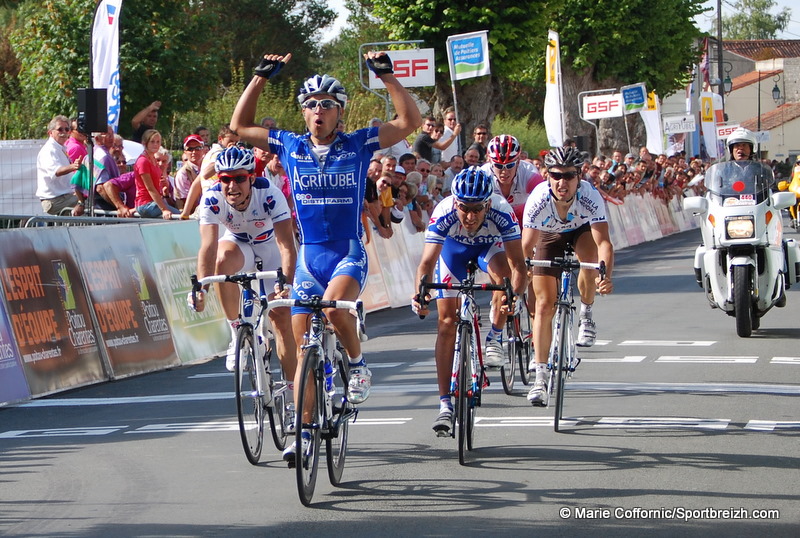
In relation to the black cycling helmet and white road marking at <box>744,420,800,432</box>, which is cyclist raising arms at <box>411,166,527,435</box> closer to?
the black cycling helmet

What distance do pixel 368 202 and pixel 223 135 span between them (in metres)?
2.24

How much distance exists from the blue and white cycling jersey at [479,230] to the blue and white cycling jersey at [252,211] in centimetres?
102

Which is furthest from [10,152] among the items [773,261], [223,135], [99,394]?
[773,261]

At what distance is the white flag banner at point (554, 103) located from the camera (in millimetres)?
29500

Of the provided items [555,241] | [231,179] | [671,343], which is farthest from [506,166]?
[671,343]

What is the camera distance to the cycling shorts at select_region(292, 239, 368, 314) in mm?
7996

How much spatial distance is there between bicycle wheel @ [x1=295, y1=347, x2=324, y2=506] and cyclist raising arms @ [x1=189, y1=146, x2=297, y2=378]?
1.50 m

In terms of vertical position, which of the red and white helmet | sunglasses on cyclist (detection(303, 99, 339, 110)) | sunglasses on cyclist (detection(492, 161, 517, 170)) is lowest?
sunglasses on cyclist (detection(492, 161, 517, 170))

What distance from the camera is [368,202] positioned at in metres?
17.4

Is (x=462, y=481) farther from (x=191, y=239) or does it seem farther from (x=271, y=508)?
(x=191, y=239)

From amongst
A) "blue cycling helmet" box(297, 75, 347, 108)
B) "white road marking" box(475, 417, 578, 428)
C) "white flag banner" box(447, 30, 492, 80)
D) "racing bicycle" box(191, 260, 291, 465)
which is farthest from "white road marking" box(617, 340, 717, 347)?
"white flag banner" box(447, 30, 492, 80)

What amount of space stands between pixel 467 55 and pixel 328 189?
1903cm

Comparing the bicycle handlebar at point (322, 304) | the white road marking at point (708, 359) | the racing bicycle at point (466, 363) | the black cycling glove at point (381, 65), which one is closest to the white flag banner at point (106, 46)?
the white road marking at point (708, 359)

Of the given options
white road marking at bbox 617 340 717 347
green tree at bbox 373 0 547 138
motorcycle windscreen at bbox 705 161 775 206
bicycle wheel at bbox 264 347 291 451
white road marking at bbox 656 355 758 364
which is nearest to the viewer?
bicycle wheel at bbox 264 347 291 451
